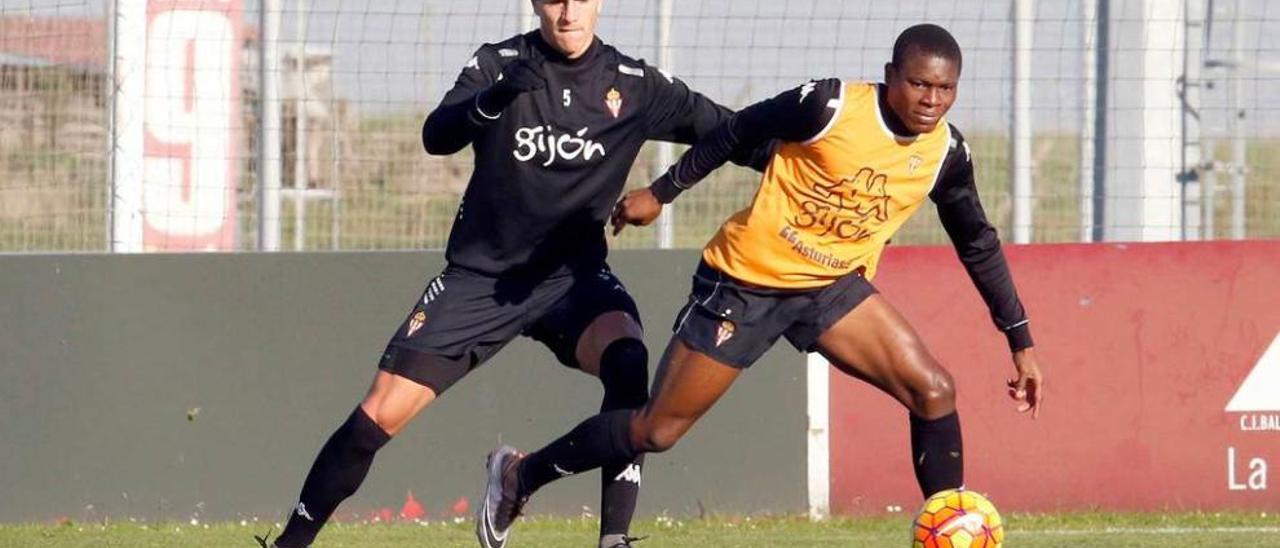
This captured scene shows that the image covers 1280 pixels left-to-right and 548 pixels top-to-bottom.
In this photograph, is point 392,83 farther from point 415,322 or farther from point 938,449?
point 938,449

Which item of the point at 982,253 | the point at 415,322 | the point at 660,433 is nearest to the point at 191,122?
the point at 415,322

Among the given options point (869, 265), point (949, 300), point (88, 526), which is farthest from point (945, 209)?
point (88, 526)

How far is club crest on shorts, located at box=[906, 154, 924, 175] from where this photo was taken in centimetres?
691

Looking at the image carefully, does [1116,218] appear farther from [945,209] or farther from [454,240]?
[454,240]

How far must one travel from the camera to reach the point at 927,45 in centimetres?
671

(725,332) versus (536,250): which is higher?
(536,250)

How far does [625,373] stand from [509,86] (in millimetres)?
1125

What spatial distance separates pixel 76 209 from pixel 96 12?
3.29 ft

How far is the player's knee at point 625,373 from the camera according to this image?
723cm

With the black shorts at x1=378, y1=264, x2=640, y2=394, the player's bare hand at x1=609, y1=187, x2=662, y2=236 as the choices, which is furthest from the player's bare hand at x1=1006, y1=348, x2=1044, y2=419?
the player's bare hand at x1=609, y1=187, x2=662, y2=236

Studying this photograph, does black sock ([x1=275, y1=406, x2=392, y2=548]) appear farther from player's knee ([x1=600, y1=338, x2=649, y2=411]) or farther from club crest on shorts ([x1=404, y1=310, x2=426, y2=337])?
player's knee ([x1=600, y1=338, x2=649, y2=411])

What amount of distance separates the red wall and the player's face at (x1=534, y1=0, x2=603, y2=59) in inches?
131

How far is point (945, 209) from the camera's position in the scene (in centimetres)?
722

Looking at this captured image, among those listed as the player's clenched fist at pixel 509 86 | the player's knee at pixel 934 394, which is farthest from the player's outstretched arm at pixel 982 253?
the player's clenched fist at pixel 509 86
